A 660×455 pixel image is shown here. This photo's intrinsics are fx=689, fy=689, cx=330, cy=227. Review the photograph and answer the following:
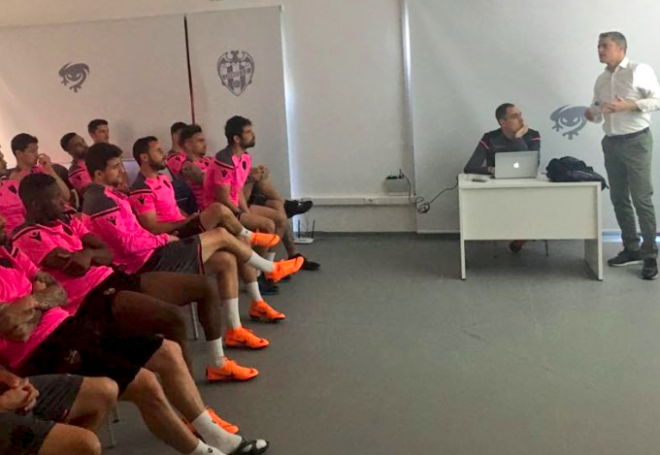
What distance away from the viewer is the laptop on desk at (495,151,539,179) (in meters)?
4.57

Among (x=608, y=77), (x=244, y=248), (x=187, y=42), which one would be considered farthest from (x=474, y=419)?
(x=187, y=42)

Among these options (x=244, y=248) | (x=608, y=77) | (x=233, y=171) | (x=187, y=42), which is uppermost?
(x=187, y=42)

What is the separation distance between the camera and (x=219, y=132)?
602cm

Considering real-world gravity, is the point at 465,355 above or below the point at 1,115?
below

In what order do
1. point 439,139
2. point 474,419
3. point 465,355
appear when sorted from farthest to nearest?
point 439,139, point 465,355, point 474,419

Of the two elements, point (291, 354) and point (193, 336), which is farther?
point (193, 336)

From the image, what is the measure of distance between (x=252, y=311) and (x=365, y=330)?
0.68m

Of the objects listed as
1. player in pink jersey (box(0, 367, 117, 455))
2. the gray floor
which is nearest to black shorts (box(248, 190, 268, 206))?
the gray floor

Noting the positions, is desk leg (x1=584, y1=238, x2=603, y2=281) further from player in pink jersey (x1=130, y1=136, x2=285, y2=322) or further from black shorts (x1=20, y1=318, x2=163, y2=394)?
black shorts (x1=20, y1=318, x2=163, y2=394)

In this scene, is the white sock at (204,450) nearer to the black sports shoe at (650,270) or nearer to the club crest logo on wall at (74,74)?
the black sports shoe at (650,270)

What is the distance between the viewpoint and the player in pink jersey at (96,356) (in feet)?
7.09

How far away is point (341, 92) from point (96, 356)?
4.07 metres

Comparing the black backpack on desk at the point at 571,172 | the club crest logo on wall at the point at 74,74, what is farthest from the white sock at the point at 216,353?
the club crest logo on wall at the point at 74,74

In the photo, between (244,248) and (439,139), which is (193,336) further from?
(439,139)
